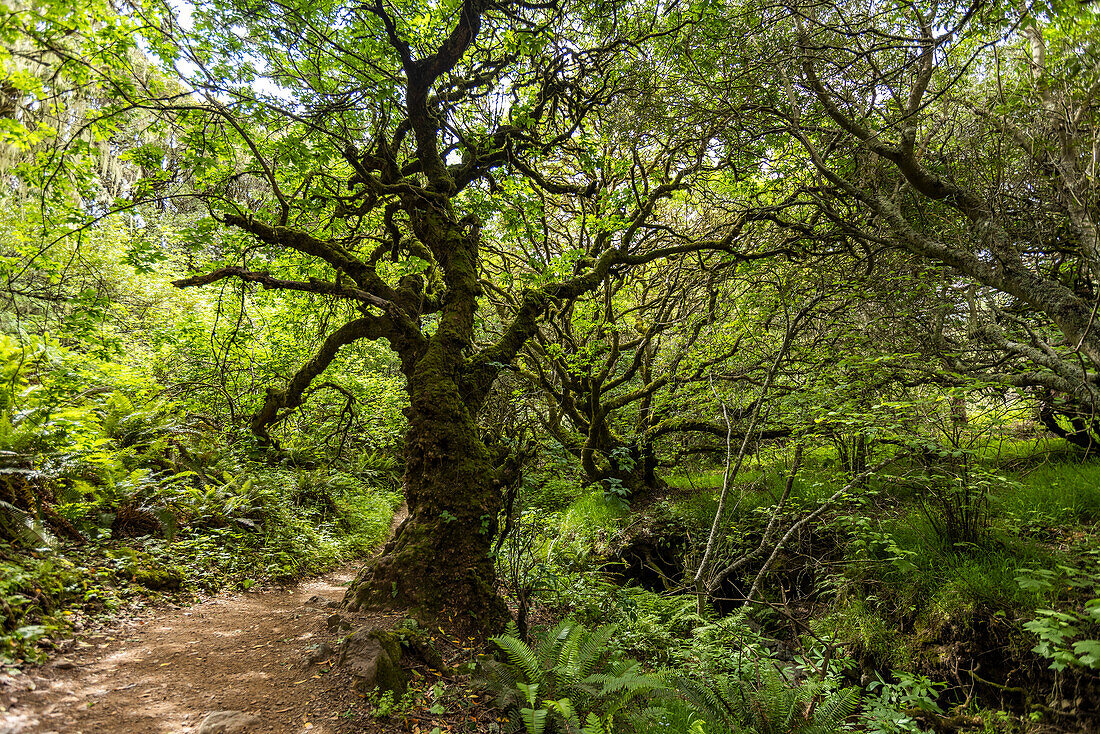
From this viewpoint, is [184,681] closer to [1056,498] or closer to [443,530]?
[443,530]

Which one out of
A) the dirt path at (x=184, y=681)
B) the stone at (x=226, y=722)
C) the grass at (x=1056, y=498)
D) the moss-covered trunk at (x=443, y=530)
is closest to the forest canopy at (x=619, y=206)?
the moss-covered trunk at (x=443, y=530)

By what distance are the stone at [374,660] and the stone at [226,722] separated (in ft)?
2.17

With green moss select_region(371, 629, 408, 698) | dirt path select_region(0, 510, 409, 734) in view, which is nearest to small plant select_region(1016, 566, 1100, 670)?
green moss select_region(371, 629, 408, 698)

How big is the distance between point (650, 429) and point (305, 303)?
6248 mm

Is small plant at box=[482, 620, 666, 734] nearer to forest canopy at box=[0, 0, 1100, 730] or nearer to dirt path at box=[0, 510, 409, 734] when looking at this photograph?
forest canopy at box=[0, 0, 1100, 730]

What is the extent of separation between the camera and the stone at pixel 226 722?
9.49 feet

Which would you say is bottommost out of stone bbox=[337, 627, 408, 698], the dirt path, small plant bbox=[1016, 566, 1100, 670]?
the dirt path

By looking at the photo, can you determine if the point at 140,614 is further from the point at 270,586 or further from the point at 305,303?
A: the point at 305,303

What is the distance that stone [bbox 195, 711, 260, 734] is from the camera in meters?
2.89

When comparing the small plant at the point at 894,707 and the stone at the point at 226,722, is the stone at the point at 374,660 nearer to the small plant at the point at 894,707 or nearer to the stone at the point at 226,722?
the stone at the point at 226,722

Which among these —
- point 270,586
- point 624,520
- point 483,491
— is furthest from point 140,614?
point 624,520

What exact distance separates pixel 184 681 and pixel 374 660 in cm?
149

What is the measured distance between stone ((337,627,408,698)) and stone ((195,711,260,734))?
662mm

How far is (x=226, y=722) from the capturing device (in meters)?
2.98
